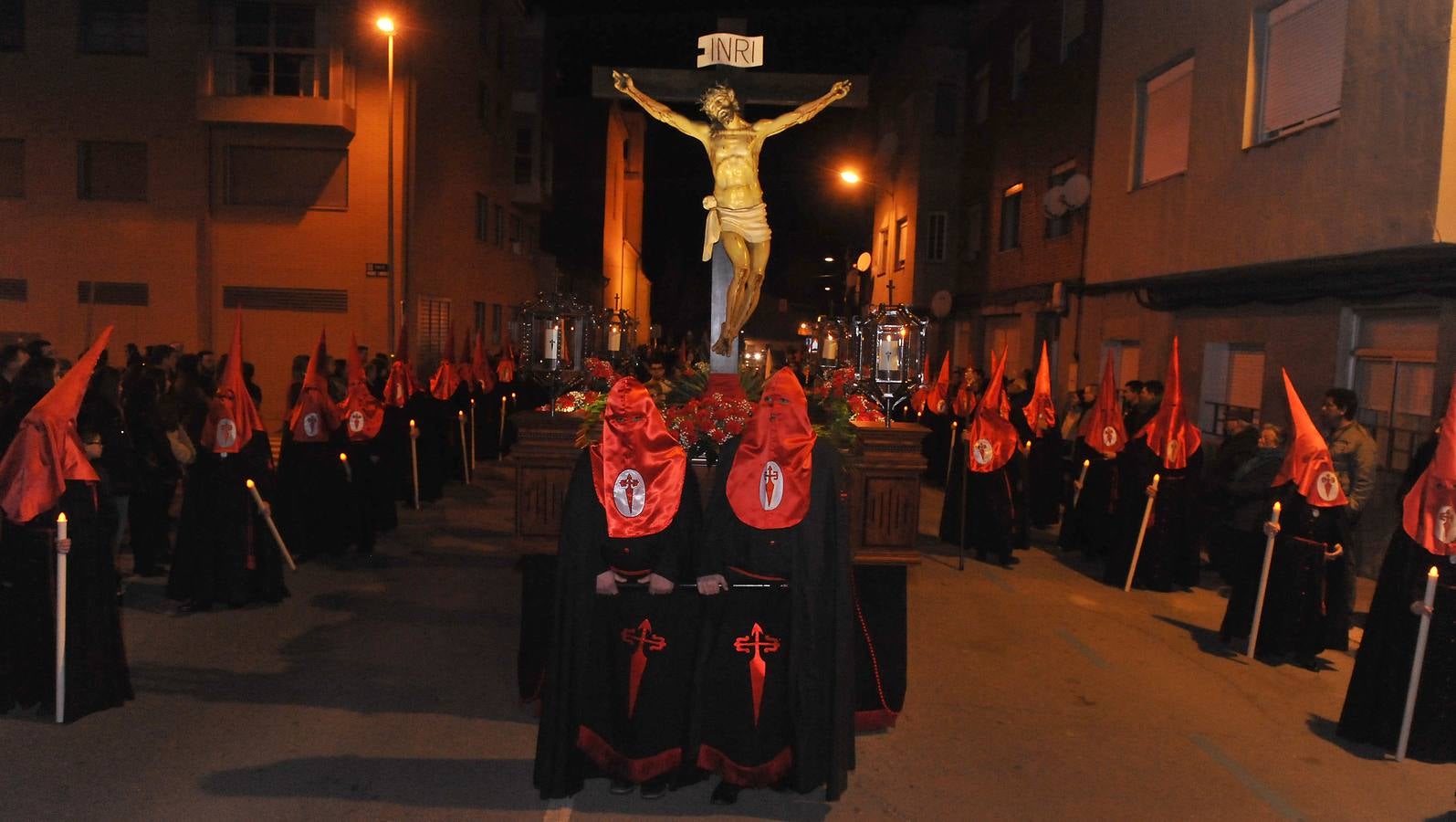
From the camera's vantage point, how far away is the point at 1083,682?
24.0 ft

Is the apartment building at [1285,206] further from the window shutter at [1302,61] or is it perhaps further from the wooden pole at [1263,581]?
the wooden pole at [1263,581]

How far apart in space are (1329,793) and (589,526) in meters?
4.18

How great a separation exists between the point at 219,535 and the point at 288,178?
1585cm

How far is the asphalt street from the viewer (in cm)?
520

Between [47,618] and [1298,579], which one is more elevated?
[1298,579]

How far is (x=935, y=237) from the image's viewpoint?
2905cm

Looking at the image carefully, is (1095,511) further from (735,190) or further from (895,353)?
(735,190)

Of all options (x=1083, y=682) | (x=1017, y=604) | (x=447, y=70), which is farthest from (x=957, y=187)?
(x=1083, y=682)

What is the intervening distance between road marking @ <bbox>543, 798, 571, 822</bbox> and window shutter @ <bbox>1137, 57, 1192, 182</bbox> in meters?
13.0

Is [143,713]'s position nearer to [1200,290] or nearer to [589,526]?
[589,526]

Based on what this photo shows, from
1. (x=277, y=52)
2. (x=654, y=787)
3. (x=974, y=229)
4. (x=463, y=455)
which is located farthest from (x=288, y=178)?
(x=654, y=787)

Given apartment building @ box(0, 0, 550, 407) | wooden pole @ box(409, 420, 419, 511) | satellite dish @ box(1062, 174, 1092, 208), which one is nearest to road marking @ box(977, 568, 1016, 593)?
wooden pole @ box(409, 420, 419, 511)

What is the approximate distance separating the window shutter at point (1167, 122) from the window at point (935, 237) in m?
12.5

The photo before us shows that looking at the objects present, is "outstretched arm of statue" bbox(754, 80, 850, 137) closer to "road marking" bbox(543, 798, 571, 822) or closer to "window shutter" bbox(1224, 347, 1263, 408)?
"road marking" bbox(543, 798, 571, 822)
